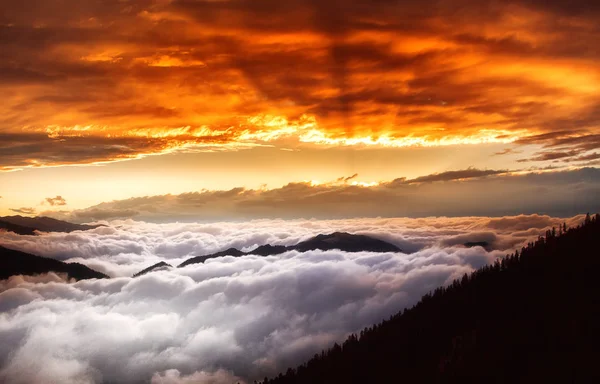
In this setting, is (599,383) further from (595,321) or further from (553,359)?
(595,321)

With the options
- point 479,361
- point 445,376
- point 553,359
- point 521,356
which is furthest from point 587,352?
point 445,376

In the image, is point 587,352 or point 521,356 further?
point 521,356

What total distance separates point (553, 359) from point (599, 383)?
26228 mm

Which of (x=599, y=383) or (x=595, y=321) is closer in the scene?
(x=599, y=383)

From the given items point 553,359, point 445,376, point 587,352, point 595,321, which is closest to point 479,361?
point 445,376

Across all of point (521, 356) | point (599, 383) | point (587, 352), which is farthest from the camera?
point (521, 356)

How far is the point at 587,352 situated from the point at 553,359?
13360 mm

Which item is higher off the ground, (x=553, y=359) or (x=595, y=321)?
(x=595, y=321)

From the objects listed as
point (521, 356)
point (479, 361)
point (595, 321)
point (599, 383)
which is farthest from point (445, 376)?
point (595, 321)

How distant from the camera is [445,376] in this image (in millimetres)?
194875

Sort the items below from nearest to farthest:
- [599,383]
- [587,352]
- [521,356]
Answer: [599,383] < [587,352] < [521,356]

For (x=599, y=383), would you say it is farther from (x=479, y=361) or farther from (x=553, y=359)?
(x=479, y=361)

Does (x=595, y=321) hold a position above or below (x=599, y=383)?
above

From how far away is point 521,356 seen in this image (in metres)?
198
